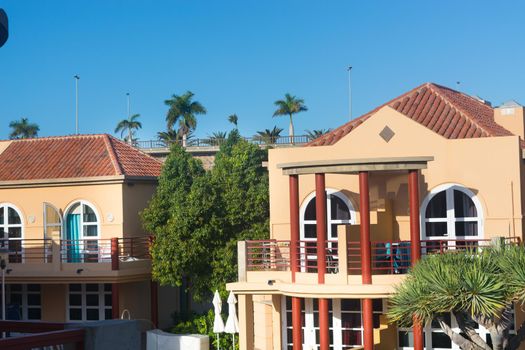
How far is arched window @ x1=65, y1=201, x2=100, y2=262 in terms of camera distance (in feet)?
94.6

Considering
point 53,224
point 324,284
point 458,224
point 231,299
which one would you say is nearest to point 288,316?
point 231,299

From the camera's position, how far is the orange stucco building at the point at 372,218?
66.1ft

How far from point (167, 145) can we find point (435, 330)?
49.5m

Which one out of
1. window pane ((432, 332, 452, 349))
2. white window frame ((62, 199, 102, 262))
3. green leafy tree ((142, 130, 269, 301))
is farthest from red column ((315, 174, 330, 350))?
white window frame ((62, 199, 102, 262))

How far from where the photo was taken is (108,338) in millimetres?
8406

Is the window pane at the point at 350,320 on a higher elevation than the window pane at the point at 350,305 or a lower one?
lower

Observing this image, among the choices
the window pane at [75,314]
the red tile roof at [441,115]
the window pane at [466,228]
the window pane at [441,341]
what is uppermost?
the red tile roof at [441,115]

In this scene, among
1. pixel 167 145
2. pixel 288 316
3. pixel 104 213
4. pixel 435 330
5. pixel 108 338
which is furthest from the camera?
pixel 167 145

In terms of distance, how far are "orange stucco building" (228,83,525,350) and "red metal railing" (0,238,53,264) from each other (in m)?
7.80

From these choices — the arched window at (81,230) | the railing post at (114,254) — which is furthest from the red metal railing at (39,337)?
the arched window at (81,230)

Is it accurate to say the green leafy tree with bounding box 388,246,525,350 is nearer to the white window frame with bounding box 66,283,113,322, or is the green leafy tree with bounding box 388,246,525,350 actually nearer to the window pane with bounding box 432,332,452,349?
the window pane with bounding box 432,332,452,349

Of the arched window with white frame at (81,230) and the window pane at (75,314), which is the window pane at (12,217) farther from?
the window pane at (75,314)

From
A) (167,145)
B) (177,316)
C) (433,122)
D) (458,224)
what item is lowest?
(177,316)

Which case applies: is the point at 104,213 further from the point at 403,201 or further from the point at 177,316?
the point at 403,201
